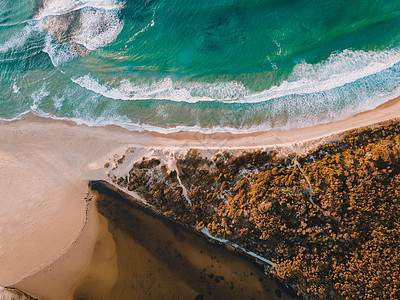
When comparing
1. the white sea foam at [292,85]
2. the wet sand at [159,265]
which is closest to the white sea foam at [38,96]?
the white sea foam at [292,85]

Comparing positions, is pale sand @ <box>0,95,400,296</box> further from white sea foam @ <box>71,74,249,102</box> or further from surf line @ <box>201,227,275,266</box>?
surf line @ <box>201,227,275,266</box>

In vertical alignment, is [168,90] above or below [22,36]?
below

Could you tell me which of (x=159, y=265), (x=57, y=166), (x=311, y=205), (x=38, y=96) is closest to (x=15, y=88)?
(x=38, y=96)

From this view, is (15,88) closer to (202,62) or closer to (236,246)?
(202,62)

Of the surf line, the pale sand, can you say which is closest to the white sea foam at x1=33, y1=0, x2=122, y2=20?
the pale sand

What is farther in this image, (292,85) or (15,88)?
(15,88)

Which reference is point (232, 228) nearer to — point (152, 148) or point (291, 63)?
point (152, 148)
